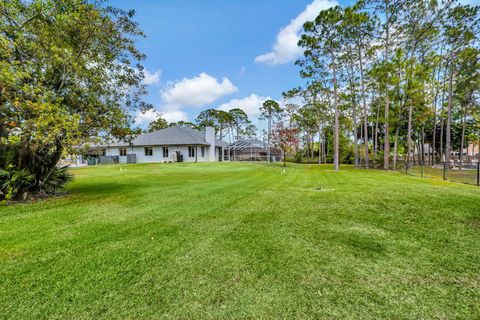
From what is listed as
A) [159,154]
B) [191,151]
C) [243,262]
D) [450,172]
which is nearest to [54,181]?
[243,262]

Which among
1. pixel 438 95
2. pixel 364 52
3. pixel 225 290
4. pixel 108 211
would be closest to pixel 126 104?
pixel 108 211

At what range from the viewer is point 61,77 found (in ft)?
22.9

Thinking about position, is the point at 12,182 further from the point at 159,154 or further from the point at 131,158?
the point at 131,158

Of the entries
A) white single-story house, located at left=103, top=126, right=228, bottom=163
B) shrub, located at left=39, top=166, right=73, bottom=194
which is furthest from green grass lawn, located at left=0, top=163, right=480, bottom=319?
white single-story house, located at left=103, top=126, right=228, bottom=163

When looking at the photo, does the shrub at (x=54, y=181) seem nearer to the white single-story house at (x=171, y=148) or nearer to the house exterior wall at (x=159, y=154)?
the white single-story house at (x=171, y=148)

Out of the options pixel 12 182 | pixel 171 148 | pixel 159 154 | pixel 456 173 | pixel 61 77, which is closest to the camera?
pixel 12 182

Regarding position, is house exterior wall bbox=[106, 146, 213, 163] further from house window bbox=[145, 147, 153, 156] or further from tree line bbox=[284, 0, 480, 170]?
tree line bbox=[284, 0, 480, 170]

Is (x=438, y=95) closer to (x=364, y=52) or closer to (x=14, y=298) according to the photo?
(x=364, y=52)

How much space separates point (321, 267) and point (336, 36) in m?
20.0

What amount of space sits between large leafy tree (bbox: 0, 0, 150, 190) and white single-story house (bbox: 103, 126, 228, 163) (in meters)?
18.9

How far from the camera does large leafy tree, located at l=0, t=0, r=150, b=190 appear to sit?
18.1 feet

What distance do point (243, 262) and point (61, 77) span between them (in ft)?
25.5

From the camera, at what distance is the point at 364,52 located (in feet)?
66.3

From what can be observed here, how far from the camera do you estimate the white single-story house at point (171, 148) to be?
90.9ft
